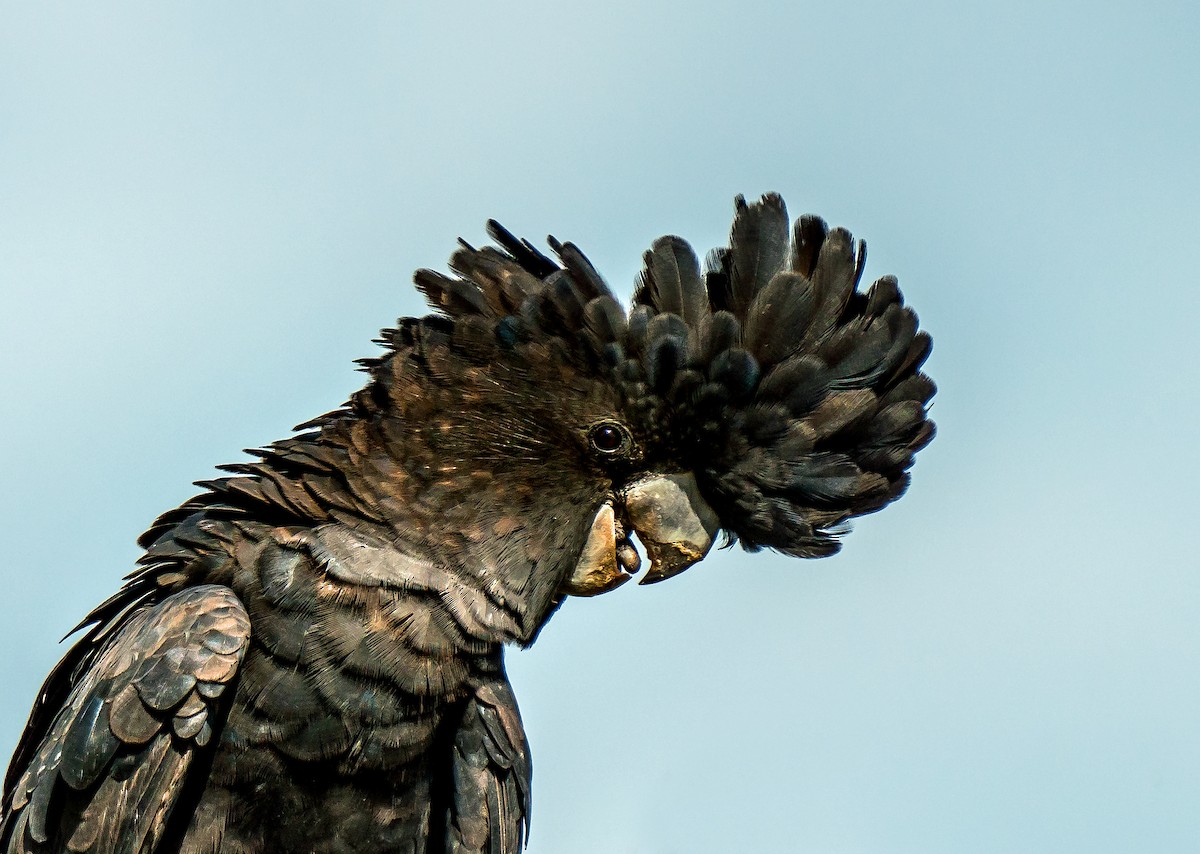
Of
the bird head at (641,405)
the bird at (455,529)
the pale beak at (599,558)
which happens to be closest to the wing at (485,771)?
the bird at (455,529)

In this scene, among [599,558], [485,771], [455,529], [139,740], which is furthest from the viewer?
[599,558]

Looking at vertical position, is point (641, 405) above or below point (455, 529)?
above

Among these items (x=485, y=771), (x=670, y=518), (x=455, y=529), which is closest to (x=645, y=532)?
(x=670, y=518)

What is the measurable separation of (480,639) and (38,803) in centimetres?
167

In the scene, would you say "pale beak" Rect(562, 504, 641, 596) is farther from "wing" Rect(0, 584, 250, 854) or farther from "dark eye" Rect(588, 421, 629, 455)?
"wing" Rect(0, 584, 250, 854)

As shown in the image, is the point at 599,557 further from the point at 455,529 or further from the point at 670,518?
the point at 455,529

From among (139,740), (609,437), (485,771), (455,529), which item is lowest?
(139,740)

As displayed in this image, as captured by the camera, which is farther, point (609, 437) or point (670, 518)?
point (670, 518)

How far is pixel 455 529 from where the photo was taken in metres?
5.36

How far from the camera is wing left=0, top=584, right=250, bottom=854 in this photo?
16.1 feet

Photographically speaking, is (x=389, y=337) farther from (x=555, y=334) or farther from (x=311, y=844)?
(x=311, y=844)

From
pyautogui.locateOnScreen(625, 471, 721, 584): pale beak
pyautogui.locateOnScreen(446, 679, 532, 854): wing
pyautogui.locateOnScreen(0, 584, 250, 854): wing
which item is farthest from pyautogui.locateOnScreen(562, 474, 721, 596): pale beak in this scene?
pyautogui.locateOnScreen(0, 584, 250, 854): wing

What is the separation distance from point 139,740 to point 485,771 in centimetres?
135

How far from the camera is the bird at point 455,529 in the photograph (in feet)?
16.6
